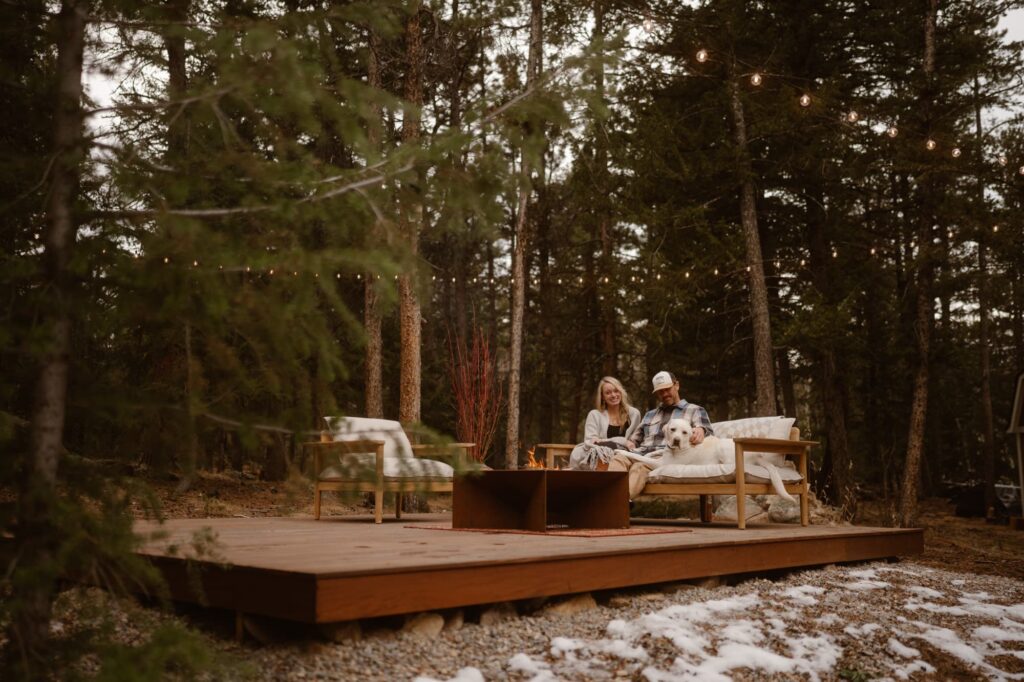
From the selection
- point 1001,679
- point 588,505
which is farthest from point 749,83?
point 1001,679

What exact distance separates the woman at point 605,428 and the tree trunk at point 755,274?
3.61 meters

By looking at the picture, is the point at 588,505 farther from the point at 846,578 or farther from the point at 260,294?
the point at 260,294

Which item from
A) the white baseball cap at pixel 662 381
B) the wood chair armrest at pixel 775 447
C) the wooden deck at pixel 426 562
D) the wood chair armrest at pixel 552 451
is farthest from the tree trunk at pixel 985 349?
the wood chair armrest at pixel 552 451

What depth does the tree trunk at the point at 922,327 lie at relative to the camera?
9.69 meters

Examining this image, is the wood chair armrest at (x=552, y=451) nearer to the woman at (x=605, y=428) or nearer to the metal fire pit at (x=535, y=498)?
the woman at (x=605, y=428)

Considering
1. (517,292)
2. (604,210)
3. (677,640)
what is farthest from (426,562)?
Result: (604,210)

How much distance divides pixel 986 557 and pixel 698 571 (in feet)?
16.1

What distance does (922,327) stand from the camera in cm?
994

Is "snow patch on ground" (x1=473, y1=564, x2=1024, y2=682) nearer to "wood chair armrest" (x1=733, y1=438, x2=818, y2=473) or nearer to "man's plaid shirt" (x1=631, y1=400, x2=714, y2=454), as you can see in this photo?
"wood chair armrest" (x1=733, y1=438, x2=818, y2=473)

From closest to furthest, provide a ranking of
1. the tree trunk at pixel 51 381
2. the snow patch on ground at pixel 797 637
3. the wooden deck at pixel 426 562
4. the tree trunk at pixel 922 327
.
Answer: the tree trunk at pixel 51 381 < the wooden deck at pixel 426 562 < the snow patch on ground at pixel 797 637 < the tree trunk at pixel 922 327

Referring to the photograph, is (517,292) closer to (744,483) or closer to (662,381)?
(662,381)

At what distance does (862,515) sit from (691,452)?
22.2 feet

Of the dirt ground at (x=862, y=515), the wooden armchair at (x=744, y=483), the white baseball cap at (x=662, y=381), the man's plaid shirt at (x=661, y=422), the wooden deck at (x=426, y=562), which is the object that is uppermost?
the white baseball cap at (x=662, y=381)

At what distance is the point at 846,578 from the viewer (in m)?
5.46
